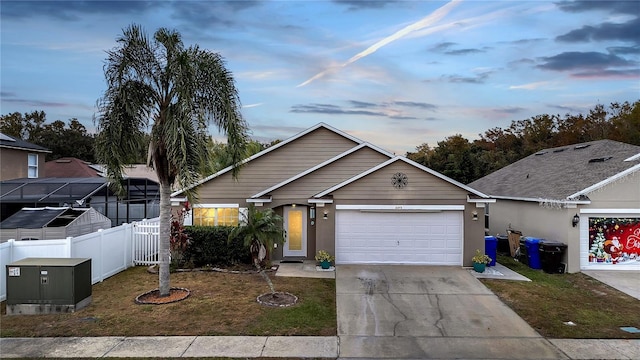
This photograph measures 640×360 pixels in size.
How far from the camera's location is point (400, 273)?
1245 cm

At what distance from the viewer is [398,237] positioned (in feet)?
45.3

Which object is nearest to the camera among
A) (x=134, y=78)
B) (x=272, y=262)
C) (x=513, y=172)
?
(x=134, y=78)

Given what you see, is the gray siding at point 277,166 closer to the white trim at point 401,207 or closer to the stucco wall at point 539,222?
the white trim at point 401,207

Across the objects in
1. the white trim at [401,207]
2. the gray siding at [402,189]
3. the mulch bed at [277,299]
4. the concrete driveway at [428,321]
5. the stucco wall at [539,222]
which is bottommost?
the concrete driveway at [428,321]

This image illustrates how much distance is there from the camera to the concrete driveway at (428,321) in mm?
6703

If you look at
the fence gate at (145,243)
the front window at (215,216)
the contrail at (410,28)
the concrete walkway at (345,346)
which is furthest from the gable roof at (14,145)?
the concrete walkway at (345,346)

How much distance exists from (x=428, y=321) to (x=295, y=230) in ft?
24.5

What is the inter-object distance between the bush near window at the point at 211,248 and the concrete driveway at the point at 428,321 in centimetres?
398

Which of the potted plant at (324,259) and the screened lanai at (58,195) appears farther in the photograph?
the screened lanai at (58,195)

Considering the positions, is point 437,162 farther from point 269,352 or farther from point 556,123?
point 269,352

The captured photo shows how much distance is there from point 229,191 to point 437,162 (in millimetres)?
26141

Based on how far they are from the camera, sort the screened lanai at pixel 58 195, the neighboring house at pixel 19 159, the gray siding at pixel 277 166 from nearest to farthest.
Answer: the gray siding at pixel 277 166 < the screened lanai at pixel 58 195 < the neighboring house at pixel 19 159

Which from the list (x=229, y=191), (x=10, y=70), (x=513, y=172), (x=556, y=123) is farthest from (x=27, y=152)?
(x=556, y=123)

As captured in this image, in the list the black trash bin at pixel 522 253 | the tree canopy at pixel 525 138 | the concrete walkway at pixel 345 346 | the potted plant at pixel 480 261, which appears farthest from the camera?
the tree canopy at pixel 525 138
